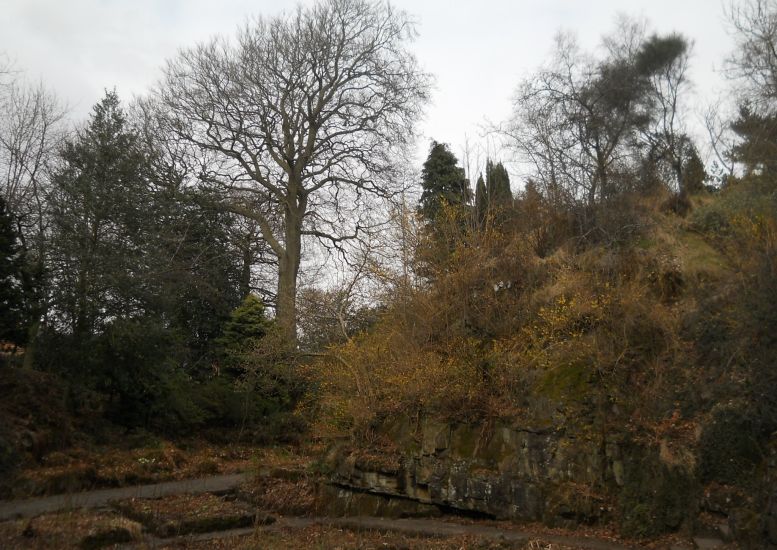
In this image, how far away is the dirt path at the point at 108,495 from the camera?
39.7 feet

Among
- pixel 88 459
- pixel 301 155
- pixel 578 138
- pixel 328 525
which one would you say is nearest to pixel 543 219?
pixel 578 138

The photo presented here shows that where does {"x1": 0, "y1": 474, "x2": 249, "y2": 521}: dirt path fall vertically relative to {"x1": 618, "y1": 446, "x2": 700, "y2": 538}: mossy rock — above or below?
below

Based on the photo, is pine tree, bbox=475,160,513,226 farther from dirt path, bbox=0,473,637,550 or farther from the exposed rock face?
dirt path, bbox=0,473,637,550

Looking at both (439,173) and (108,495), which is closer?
(108,495)

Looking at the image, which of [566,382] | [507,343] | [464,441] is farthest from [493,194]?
[464,441]

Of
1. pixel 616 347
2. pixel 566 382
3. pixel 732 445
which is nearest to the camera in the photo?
pixel 732 445

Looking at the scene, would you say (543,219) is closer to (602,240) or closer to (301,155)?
(602,240)

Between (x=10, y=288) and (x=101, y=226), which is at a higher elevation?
(x=101, y=226)

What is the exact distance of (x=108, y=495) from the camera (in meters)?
14.0

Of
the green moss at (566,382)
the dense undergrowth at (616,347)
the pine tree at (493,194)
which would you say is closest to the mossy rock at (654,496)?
the dense undergrowth at (616,347)

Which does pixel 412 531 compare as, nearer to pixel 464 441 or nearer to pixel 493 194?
pixel 464 441

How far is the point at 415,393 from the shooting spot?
1305 centimetres

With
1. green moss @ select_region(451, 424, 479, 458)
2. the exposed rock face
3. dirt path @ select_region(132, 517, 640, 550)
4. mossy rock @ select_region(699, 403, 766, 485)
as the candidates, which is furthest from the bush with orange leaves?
dirt path @ select_region(132, 517, 640, 550)

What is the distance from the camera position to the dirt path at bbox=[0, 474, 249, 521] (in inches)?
477
